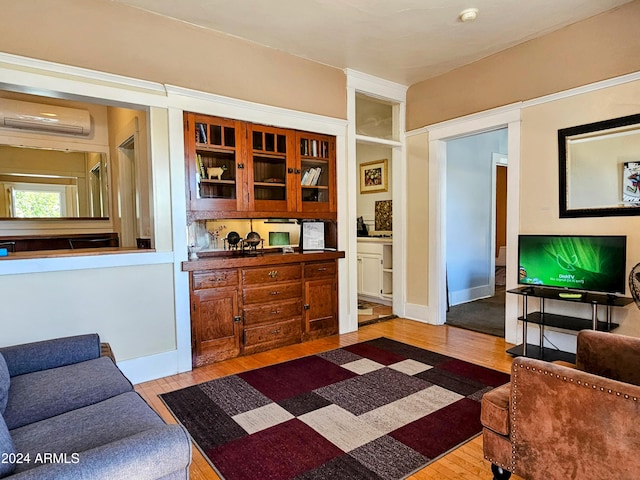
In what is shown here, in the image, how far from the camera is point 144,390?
281cm

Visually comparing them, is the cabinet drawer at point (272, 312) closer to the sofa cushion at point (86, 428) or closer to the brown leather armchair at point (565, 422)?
the sofa cushion at point (86, 428)

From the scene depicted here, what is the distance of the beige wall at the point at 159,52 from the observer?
8.34 feet

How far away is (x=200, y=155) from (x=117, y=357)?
1801 mm

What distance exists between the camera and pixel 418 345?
3729 mm

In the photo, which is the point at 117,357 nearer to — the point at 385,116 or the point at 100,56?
the point at 100,56

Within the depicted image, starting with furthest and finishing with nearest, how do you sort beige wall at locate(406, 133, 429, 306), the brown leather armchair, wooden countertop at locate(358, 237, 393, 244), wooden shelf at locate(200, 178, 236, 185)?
wooden countertop at locate(358, 237, 393, 244) → beige wall at locate(406, 133, 429, 306) → wooden shelf at locate(200, 178, 236, 185) → the brown leather armchair

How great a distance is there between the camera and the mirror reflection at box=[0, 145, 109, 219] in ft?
14.3

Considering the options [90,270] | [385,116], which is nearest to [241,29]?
[90,270]

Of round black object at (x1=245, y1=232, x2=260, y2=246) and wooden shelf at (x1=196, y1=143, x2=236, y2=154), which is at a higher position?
wooden shelf at (x1=196, y1=143, x2=236, y2=154)

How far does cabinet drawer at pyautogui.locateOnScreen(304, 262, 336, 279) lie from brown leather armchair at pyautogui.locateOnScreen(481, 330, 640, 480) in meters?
2.41

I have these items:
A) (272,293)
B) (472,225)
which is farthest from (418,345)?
(472,225)

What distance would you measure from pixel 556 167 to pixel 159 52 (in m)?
3.55

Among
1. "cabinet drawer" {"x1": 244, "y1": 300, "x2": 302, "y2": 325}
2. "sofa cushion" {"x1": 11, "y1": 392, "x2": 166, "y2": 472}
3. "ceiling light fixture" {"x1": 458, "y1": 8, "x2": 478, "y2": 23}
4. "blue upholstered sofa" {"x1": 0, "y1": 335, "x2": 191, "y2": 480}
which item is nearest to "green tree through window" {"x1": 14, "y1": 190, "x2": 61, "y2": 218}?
"cabinet drawer" {"x1": 244, "y1": 300, "x2": 302, "y2": 325}

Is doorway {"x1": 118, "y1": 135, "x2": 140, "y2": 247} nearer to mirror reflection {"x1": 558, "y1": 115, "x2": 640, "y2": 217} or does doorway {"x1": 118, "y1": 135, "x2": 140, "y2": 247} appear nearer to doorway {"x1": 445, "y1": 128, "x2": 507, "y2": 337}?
doorway {"x1": 445, "y1": 128, "x2": 507, "y2": 337}
